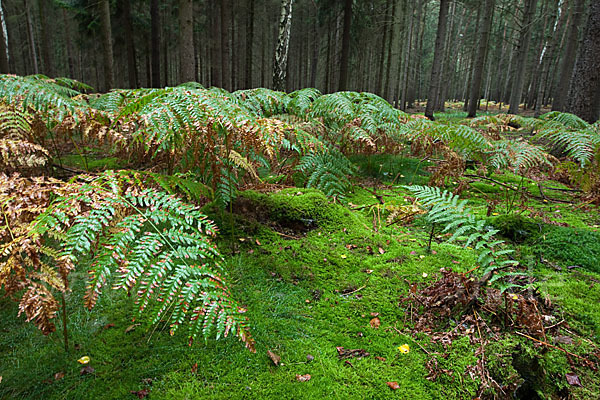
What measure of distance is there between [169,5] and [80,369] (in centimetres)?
2875

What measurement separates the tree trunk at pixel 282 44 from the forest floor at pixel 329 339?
281 inches

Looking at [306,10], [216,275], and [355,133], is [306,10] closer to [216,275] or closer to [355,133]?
[355,133]

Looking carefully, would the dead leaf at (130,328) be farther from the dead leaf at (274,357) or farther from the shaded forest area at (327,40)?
the shaded forest area at (327,40)

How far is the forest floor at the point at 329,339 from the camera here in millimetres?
1257

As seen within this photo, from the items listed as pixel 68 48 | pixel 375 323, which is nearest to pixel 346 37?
pixel 375 323

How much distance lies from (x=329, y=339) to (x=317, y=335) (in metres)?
0.06

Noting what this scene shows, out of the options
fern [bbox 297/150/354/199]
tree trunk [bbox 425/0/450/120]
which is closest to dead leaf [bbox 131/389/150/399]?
fern [bbox 297/150/354/199]

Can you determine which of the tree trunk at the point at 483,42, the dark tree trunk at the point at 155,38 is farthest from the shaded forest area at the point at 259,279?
the tree trunk at the point at 483,42

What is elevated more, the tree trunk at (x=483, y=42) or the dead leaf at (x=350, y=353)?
the tree trunk at (x=483, y=42)

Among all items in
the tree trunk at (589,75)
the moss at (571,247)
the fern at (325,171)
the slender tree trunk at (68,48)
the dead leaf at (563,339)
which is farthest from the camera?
the slender tree trunk at (68,48)

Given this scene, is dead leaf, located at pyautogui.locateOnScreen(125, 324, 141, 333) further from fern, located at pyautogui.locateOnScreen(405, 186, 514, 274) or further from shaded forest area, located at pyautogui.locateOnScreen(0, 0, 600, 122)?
shaded forest area, located at pyautogui.locateOnScreen(0, 0, 600, 122)

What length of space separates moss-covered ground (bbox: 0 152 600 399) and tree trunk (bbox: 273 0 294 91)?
23.0ft

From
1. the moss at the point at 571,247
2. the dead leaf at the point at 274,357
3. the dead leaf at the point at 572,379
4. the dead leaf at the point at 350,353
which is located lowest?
the dead leaf at the point at 350,353

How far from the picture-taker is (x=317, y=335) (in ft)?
5.06
